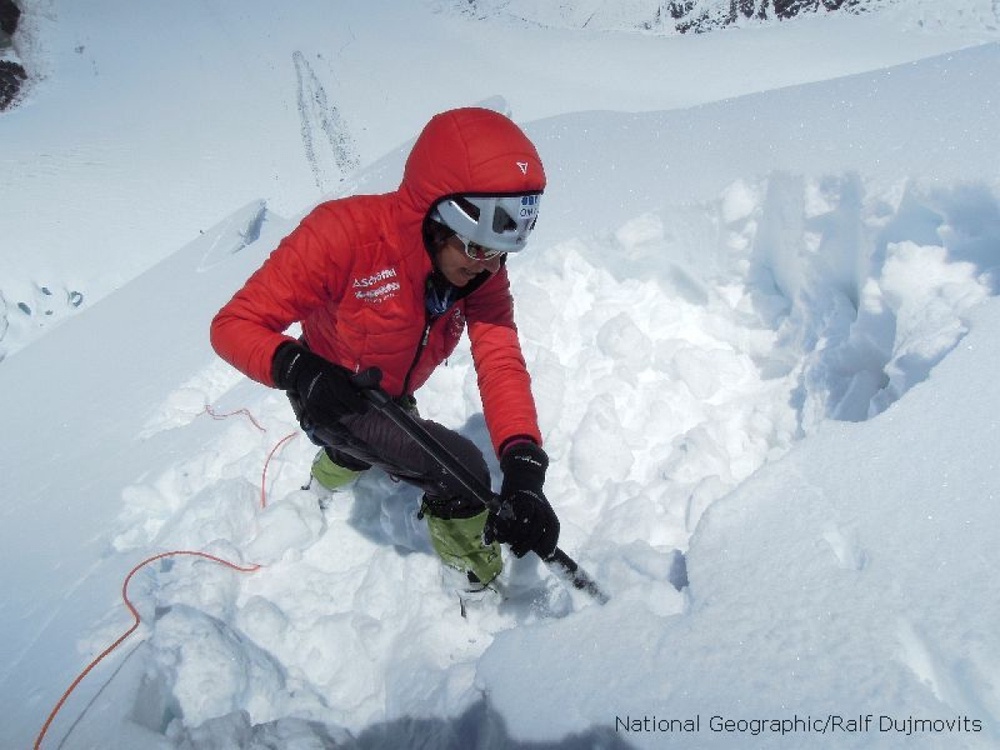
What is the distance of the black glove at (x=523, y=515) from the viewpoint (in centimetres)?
192

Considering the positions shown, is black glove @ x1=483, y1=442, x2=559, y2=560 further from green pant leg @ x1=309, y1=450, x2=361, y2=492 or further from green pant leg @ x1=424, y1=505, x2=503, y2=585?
green pant leg @ x1=309, y1=450, x2=361, y2=492

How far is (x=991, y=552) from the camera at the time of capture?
1401 millimetres

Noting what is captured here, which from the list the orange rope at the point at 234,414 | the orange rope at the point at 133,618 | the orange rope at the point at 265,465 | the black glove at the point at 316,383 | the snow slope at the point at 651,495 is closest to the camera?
the snow slope at the point at 651,495

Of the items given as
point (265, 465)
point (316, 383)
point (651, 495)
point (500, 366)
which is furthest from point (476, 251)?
point (265, 465)

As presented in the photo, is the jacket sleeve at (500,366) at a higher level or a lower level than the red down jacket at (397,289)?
lower

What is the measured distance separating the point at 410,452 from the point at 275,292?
77 cm

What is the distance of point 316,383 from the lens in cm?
187

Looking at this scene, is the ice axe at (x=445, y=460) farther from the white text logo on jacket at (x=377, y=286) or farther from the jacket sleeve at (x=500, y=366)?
the white text logo on jacket at (x=377, y=286)

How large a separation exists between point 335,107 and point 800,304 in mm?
13232

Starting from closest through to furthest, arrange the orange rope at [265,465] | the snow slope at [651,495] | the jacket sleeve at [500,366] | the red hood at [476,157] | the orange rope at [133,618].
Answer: the snow slope at [651,495], the red hood at [476,157], the orange rope at [133,618], the jacket sleeve at [500,366], the orange rope at [265,465]

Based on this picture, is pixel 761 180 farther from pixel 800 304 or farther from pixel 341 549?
pixel 341 549

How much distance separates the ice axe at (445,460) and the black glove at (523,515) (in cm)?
6

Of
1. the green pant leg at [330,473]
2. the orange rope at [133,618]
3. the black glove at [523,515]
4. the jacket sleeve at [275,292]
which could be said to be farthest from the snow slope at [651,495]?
the jacket sleeve at [275,292]

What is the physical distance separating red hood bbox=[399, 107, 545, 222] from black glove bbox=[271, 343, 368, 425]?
26.2 inches
